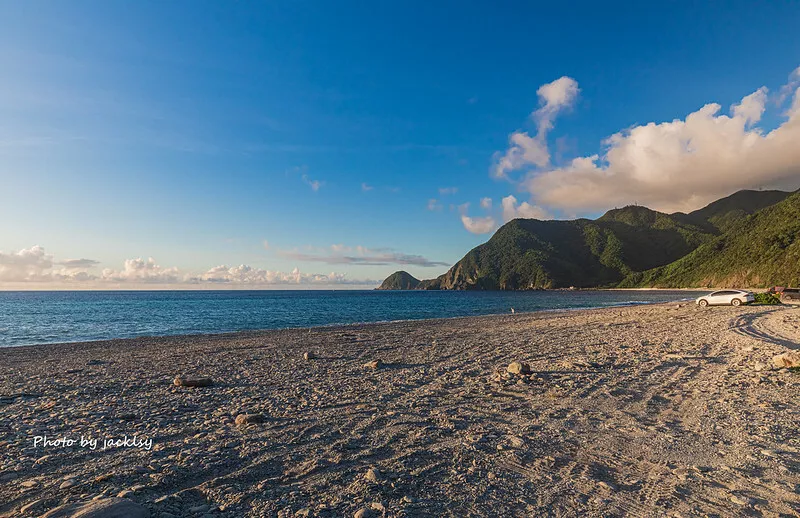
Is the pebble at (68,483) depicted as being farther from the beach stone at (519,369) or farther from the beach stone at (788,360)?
the beach stone at (788,360)

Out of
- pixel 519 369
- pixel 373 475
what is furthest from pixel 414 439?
pixel 519 369

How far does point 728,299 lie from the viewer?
137 feet

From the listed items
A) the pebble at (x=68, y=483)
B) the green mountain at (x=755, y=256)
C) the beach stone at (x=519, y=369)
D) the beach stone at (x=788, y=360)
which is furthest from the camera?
the green mountain at (x=755, y=256)

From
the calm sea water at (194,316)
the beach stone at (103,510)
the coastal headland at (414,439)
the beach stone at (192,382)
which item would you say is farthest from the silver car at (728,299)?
the beach stone at (103,510)

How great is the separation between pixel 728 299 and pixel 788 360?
1539 inches

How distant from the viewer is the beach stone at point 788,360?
11250 millimetres

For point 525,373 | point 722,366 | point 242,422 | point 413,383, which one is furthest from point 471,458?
point 722,366

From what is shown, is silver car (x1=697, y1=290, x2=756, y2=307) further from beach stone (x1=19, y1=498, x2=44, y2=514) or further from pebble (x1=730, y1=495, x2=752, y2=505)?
beach stone (x1=19, y1=498, x2=44, y2=514)

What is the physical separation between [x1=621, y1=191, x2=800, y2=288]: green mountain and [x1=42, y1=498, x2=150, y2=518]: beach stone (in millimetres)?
110502

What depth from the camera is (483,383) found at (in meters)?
10.9

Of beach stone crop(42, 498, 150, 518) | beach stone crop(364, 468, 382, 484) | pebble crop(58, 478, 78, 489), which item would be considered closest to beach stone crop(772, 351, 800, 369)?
beach stone crop(364, 468, 382, 484)

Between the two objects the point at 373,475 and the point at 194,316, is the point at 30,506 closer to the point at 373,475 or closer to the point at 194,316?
the point at 373,475

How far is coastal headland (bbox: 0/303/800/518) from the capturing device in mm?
4660

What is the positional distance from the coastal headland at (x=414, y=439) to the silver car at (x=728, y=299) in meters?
35.4
